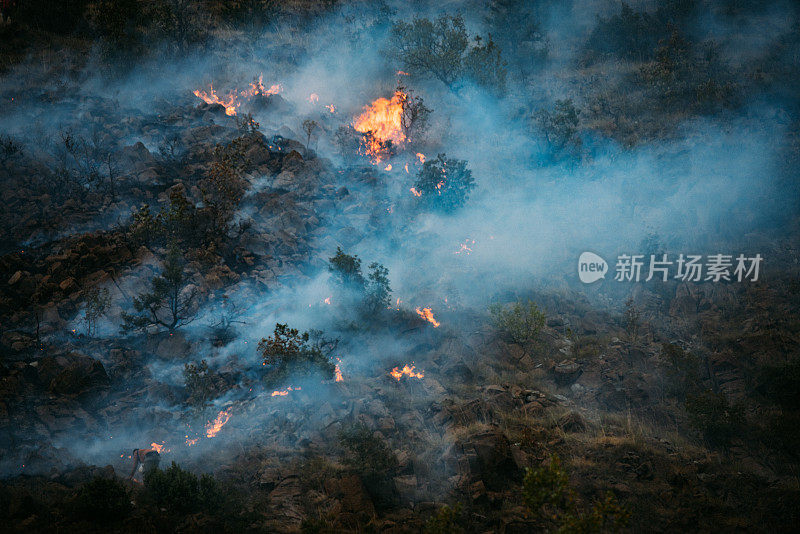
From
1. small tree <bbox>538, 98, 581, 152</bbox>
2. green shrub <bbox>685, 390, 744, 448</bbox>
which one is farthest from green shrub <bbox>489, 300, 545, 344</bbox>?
small tree <bbox>538, 98, 581, 152</bbox>

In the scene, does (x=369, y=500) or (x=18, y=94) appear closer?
(x=369, y=500)

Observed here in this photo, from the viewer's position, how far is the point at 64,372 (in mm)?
12680

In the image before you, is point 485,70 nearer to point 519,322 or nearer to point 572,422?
point 519,322

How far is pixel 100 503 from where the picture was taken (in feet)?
29.3

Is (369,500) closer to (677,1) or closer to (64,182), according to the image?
(64,182)

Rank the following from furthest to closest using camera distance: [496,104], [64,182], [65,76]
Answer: [496,104] < [65,76] < [64,182]

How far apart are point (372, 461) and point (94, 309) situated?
10.2 meters

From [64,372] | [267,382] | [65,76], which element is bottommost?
[64,372]

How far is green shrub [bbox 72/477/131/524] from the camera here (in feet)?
29.2

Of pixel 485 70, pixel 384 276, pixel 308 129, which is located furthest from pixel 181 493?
pixel 485 70

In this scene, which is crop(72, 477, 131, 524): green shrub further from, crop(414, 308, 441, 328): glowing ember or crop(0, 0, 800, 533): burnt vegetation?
crop(414, 308, 441, 328): glowing ember

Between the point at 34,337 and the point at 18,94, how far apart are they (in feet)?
53.5

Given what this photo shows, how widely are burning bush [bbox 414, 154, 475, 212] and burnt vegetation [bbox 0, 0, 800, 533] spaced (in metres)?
0.14

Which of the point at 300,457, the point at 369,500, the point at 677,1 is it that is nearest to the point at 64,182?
the point at 300,457
